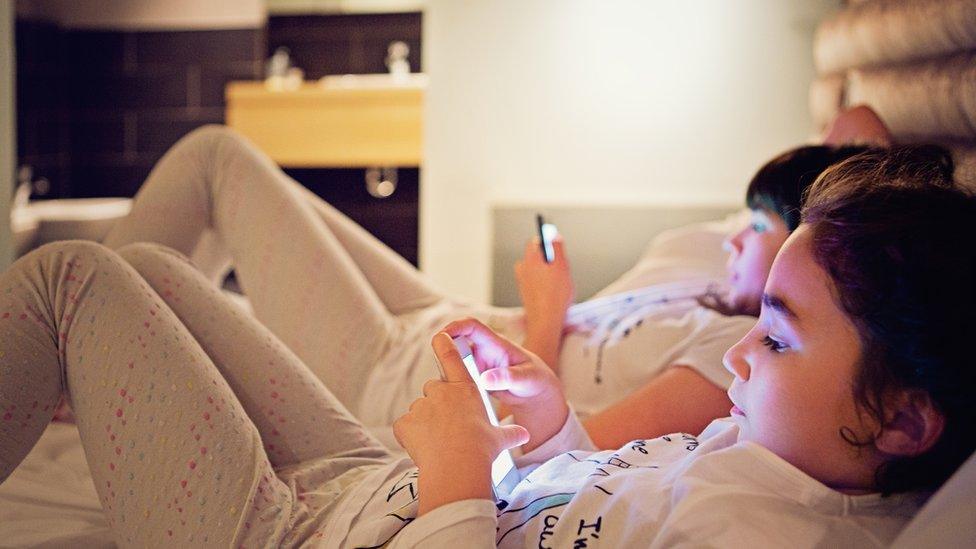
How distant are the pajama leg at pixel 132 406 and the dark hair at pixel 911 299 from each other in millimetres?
579

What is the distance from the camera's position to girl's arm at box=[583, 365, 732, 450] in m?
1.27

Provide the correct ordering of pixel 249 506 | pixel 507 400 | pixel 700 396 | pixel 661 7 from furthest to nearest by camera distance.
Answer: pixel 661 7, pixel 700 396, pixel 507 400, pixel 249 506

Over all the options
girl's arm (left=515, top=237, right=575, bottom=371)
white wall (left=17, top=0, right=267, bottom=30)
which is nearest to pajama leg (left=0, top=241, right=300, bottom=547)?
girl's arm (left=515, top=237, right=575, bottom=371)

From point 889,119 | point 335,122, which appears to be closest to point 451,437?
point 889,119

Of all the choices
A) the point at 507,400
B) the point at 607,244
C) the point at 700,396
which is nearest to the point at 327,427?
the point at 507,400

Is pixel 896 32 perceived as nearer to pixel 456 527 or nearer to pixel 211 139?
pixel 211 139

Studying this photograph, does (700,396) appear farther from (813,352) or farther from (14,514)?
(14,514)

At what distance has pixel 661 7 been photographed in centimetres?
356

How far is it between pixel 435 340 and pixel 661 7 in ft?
9.60

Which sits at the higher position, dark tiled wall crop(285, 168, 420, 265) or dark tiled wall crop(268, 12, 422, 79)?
dark tiled wall crop(268, 12, 422, 79)

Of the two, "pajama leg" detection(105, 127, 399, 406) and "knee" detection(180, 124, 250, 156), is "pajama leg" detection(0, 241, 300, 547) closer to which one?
"pajama leg" detection(105, 127, 399, 406)

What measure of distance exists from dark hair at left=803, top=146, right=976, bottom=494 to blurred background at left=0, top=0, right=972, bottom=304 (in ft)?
8.39

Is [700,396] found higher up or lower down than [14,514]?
higher up

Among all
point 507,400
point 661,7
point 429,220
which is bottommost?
point 429,220
